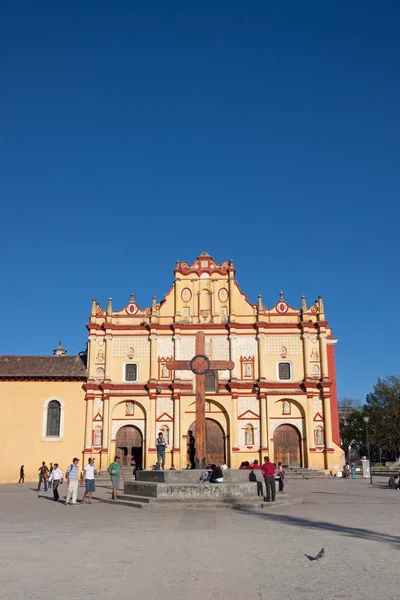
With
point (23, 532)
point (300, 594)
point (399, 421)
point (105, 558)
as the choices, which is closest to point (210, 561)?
point (105, 558)

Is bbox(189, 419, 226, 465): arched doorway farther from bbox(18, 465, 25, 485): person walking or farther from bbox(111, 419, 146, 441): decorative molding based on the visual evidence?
bbox(18, 465, 25, 485): person walking

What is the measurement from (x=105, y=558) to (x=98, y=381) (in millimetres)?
32845

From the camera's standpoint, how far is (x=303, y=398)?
4128 centimetres

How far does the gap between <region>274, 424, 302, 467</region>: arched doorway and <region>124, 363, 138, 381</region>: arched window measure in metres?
11.1

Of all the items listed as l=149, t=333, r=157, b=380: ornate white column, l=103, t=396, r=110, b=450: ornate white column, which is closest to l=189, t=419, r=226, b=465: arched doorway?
l=149, t=333, r=157, b=380: ornate white column

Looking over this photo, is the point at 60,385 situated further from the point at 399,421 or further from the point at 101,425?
the point at 399,421

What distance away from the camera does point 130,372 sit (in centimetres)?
4212

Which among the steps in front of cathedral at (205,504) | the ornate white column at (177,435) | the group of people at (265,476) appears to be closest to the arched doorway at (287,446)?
the ornate white column at (177,435)

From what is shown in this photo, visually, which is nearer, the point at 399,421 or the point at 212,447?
the point at 212,447

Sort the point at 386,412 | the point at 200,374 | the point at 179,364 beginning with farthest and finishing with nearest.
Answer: the point at 386,412, the point at 179,364, the point at 200,374

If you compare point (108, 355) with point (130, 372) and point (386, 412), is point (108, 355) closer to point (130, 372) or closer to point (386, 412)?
point (130, 372)

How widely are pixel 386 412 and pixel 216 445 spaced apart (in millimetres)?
27571

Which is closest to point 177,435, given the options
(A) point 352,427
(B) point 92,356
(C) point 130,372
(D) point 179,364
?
(C) point 130,372

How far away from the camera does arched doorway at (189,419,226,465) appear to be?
40844 millimetres
